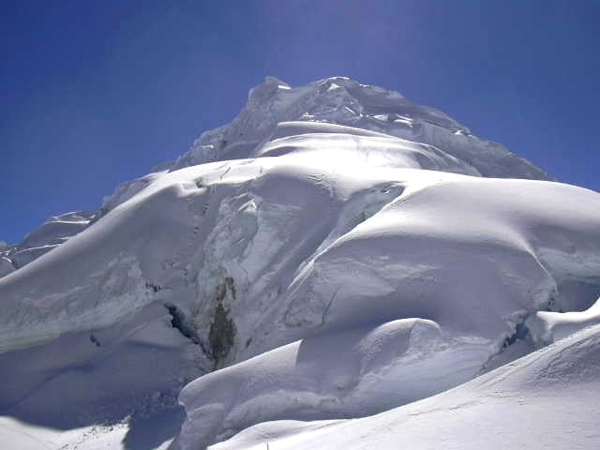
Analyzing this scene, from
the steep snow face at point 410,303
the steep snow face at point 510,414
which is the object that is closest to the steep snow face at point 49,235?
the steep snow face at point 410,303

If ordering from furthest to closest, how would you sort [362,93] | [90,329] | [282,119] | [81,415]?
[362,93], [282,119], [90,329], [81,415]

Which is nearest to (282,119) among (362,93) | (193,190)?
(362,93)

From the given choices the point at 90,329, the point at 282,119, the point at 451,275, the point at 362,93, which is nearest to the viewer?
the point at 451,275

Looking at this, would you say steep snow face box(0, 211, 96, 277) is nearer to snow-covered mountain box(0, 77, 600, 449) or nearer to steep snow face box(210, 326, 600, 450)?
snow-covered mountain box(0, 77, 600, 449)

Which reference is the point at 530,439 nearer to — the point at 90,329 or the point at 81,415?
the point at 81,415

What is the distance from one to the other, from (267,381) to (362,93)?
53205mm

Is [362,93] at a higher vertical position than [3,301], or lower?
higher

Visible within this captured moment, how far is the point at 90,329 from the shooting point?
20.1 meters

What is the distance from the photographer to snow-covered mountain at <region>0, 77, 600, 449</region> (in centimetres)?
1050

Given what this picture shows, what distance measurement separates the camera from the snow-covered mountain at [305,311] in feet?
34.4

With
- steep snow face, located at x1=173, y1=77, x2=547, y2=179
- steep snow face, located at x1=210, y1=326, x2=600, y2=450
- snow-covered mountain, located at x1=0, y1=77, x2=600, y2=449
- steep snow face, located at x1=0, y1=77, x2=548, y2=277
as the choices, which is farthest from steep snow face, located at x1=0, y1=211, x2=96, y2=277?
steep snow face, located at x1=210, y1=326, x2=600, y2=450

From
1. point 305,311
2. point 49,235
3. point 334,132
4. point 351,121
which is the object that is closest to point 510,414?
point 305,311

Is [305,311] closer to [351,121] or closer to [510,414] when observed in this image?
[510,414]

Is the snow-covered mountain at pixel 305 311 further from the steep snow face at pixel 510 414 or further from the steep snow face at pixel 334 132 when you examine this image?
the steep snow face at pixel 334 132
